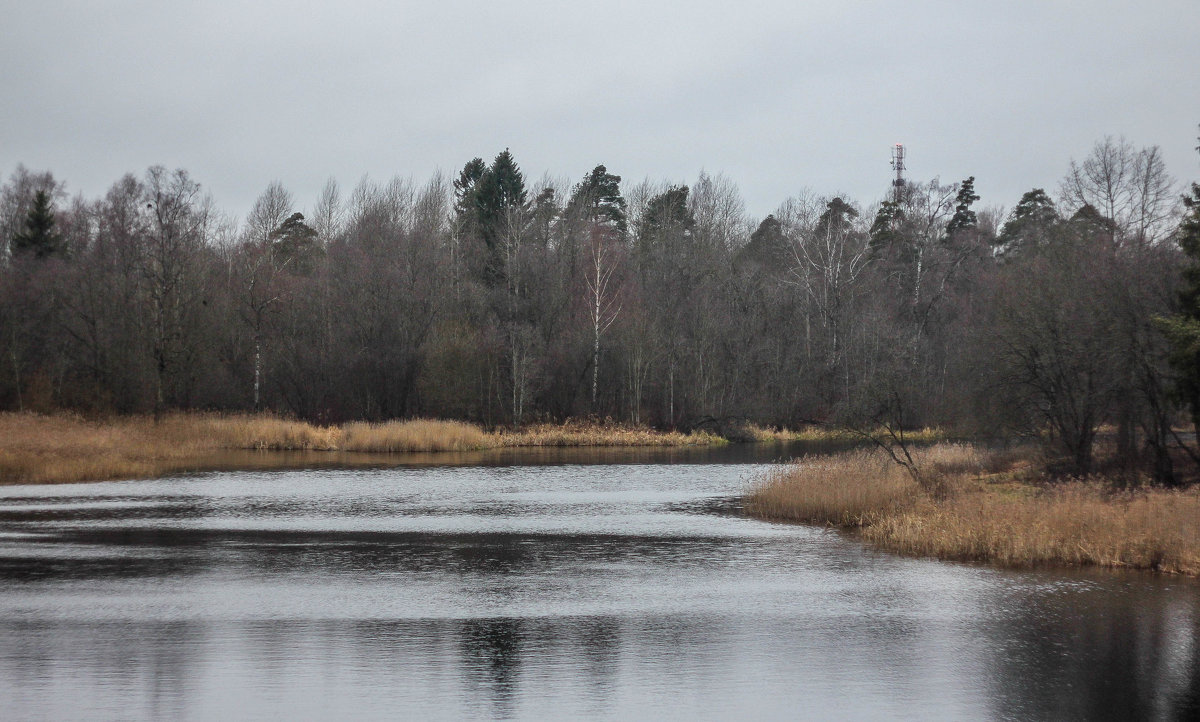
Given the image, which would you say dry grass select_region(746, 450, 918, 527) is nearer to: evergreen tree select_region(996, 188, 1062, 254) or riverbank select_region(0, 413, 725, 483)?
riverbank select_region(0, 413, 725, 483)

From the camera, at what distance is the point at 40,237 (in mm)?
63188

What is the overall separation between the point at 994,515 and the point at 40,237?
2390 inches

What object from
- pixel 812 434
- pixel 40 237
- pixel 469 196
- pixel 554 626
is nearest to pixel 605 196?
pixel 469 196

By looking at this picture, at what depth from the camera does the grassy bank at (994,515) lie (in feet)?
60.8

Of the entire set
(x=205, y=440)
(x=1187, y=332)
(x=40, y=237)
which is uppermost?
(x=40, y=237)

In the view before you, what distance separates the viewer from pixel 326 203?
267ft

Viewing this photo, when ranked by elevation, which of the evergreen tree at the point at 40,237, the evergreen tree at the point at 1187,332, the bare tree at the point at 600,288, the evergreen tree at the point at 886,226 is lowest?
the evergreen tree at the point at 1187,332

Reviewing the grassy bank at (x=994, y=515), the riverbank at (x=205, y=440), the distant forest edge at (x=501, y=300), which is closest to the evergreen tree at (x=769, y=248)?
the distant forest edge at (x=501, y=300)

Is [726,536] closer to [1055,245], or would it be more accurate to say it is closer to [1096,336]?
[1096,336]

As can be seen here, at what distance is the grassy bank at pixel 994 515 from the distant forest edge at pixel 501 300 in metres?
18.1

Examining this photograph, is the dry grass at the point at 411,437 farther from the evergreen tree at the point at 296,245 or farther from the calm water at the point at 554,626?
the calm water at the point at 554,626

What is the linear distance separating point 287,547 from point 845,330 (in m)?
54.0

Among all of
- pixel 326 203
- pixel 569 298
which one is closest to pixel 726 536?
pixel 569 298

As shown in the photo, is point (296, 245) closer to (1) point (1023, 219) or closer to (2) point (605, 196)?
(2) point (605, 196)
